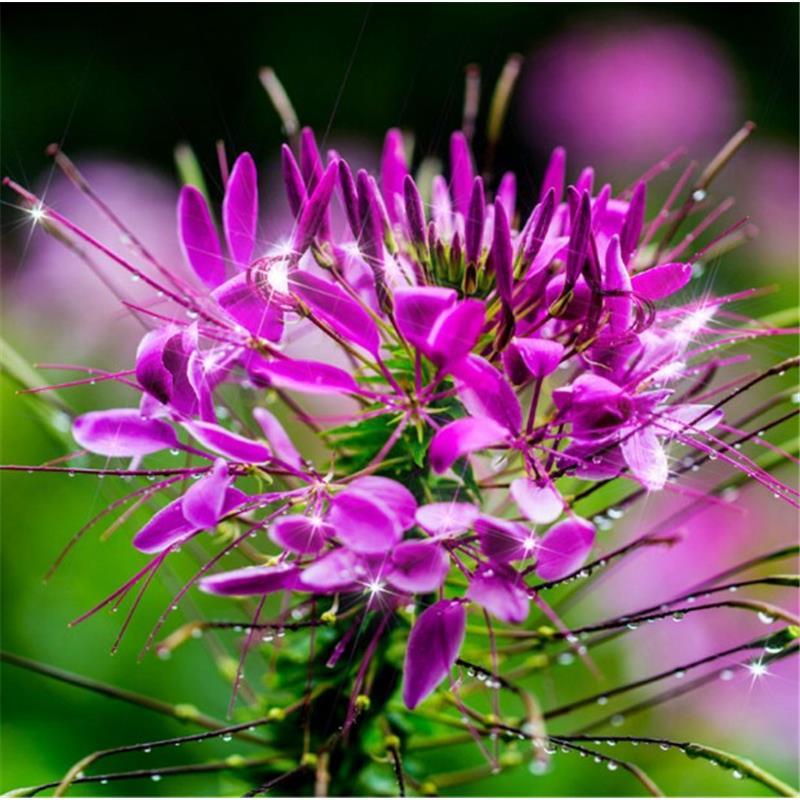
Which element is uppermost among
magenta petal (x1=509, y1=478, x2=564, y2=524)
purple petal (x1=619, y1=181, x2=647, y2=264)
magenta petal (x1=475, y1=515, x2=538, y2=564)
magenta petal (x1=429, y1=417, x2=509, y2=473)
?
purple petal (x1=619, y1=181, x2=647, y2=264)

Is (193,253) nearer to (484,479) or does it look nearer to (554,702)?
(484,479)

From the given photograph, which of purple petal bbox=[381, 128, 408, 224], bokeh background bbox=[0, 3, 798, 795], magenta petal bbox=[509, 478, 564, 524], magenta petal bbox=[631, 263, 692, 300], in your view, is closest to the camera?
magenta petal bbox=[509, 478, 564, 524]

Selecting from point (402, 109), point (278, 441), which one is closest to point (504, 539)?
point (278, 441)

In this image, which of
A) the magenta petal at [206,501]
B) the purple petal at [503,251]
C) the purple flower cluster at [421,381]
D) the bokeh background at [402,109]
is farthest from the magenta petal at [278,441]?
the bokeh background at [402,109]

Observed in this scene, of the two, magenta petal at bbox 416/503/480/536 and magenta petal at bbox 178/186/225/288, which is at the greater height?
magenta petal at bbox 178/186/225/288

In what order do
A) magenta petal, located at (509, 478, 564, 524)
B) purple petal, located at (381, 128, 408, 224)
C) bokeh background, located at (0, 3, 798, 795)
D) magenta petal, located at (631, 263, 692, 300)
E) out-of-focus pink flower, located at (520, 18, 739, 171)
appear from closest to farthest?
1. magenta petal, located at (509, 478, 564, 524)
2. magenta petal, located at (631, 263, 692, 300)
3. purple petal, located at (381, 128, 408, 224)
4. bokeh background, located at (0, 3, 798, 795)
5. out-of-focus pink flower, located at (520, 18, 739, 171)

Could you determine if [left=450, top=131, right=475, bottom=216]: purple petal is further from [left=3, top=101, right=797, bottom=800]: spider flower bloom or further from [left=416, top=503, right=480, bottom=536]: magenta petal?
[left=416, top=503, right=480, bottom=536]: magenta petal

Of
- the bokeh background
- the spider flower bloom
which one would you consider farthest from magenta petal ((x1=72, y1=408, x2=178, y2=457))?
the bokeh background

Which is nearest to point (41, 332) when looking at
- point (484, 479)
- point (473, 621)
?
point (473, 621)

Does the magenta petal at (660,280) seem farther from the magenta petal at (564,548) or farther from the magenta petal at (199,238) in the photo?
the magenta petal at (199,238)

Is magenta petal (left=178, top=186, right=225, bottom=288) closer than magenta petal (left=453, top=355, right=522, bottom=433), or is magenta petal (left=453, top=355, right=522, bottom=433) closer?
magenta petal (left=453, top=355, right=522, bottom=433)
